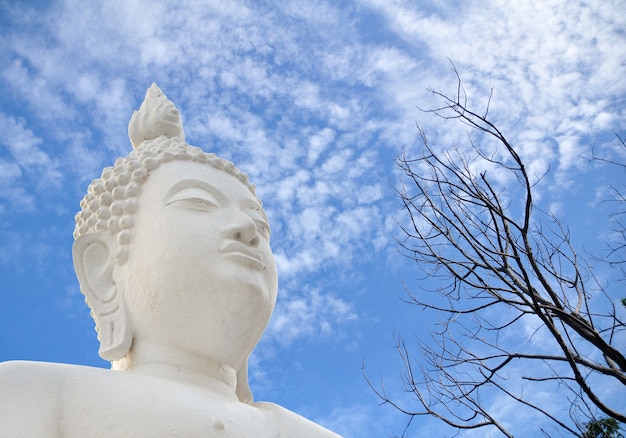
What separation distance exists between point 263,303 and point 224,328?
26cm

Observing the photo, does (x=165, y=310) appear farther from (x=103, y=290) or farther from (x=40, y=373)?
(x=40, y=373)

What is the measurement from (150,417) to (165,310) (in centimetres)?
64

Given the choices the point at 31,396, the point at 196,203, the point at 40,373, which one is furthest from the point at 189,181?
the point at 31,396

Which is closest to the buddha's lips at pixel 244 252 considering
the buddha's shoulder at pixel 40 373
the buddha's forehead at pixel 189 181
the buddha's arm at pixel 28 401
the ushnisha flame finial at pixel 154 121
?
the buddha's forehead at pixel 189 181

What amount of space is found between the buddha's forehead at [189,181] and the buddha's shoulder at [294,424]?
1.17 meters

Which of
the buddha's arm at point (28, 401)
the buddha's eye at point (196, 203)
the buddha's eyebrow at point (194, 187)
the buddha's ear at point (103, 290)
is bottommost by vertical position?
the buddha's arm at point (28, 401)

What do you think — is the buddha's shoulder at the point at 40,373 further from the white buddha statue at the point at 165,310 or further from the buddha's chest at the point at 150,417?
the buddha's chest at the point at 150,417

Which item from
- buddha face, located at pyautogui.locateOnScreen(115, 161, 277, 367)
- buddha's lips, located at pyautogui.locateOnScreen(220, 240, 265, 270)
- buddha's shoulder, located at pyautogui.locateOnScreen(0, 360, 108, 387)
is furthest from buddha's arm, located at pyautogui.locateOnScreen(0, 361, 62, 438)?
buddha's lips, located at pyautogui.locateOnScreen(220, 240, 265, 270)

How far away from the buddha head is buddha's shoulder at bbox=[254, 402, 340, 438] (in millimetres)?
294

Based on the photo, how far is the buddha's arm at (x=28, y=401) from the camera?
2.75m

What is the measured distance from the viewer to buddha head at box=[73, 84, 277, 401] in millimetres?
3447

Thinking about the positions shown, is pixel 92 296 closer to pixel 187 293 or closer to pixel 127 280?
pixel 127 280

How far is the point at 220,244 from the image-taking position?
3.56 meters

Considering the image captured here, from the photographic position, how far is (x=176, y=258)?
348cm
